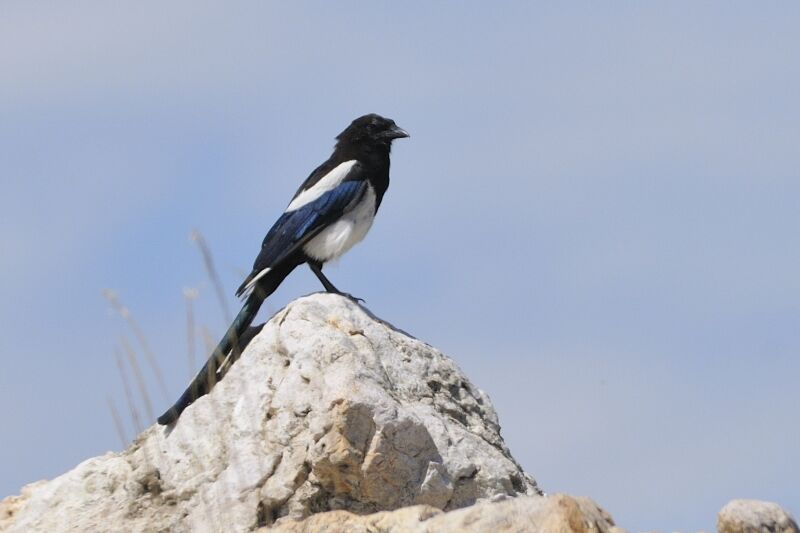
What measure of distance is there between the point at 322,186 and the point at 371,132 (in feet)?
2.70

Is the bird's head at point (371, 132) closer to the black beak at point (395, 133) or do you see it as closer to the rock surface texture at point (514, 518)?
the black beak at point (395, 133)

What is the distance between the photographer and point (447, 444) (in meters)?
6.57


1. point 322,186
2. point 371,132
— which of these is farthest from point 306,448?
point 371,132

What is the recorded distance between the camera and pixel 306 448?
6.32 meters

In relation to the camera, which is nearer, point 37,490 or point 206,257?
point 206,257

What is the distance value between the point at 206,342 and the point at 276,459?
6.45 ft

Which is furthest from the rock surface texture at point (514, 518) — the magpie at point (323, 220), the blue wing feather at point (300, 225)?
the blue wing feather at point (300, 225)

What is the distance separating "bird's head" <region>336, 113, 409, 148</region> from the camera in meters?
9.95

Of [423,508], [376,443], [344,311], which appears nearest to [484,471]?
[376,443]

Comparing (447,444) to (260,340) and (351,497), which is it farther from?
(260,340)

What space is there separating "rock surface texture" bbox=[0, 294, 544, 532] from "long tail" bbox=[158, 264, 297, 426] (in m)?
0.15

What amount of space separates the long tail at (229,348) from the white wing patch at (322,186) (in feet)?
1.36

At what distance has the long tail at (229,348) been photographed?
7.27 m

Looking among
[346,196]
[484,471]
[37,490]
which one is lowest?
[484,471]
